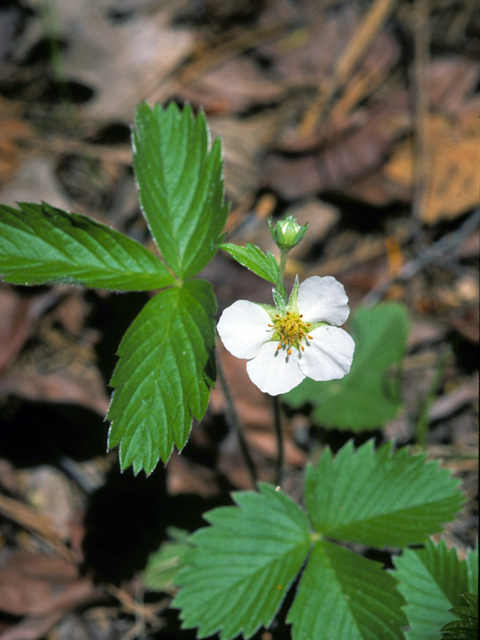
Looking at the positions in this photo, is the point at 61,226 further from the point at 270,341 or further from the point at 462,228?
the point at 462,228

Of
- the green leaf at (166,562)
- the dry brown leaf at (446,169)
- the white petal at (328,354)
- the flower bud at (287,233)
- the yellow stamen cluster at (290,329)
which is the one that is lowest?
the green leaf at (166,562)

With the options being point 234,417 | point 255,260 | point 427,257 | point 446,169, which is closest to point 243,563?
point 234,417

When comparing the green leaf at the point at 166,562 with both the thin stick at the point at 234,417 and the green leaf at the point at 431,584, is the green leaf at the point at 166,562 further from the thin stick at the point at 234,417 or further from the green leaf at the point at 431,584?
the green leaf at the point at 431,584

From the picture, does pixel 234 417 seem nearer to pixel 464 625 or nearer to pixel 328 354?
pixel 328 354

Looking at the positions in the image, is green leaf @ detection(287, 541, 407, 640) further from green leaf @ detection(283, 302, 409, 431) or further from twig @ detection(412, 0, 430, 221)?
twig @ detection(412, 0, 430, 221)

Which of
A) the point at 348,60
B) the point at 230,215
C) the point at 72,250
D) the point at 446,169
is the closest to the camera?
the point at 72,250

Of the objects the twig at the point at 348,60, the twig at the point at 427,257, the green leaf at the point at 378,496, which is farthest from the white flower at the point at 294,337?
the twig at the point at 348,60

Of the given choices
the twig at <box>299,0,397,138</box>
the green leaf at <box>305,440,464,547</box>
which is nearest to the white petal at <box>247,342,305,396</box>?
the green leaf at <box>305,440,464,547</box>
